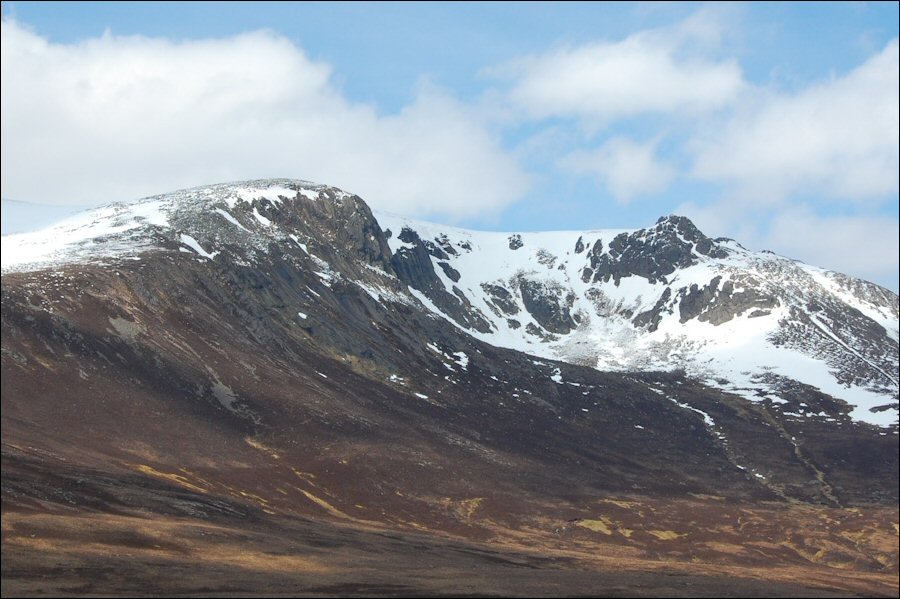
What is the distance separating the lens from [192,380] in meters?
184

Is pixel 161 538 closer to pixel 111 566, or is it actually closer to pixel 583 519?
pixel 111 566

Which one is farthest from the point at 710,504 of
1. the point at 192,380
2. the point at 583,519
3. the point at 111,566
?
the point at 111,566

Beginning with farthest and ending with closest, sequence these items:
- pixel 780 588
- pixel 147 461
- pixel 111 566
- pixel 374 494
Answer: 1. pixel 374 494
2. pixel 147 461
3. pixel 780 588
4. pixel 111 566

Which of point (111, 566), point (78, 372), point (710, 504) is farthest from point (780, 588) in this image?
point (78, 372)

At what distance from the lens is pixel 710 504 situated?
193750 millimetres

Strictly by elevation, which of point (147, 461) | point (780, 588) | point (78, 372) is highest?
point (78, 372)

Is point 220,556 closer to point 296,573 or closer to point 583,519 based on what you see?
point 296,573

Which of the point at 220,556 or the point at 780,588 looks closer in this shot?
the point at 220,556

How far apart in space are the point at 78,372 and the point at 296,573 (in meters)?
86.3

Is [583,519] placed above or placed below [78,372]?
below

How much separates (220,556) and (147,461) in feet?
176

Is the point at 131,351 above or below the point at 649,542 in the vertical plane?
above

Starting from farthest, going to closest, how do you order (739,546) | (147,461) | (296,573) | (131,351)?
(131,351), (739,546), (147,461), (296,573)

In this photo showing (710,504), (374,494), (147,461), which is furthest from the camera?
(710,504)
